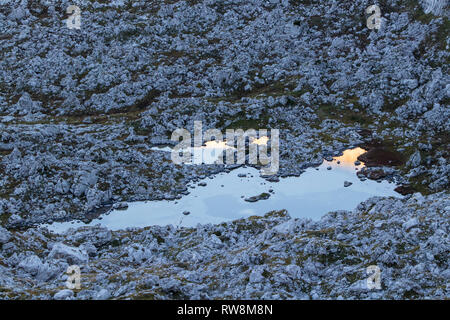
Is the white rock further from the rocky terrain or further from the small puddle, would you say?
the small puddle

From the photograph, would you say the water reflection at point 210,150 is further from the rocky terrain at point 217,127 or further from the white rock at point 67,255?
the white rock at point 67,255

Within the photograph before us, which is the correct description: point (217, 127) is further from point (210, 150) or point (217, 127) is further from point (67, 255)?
point (67, 255)

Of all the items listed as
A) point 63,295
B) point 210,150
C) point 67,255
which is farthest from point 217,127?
point 63,295

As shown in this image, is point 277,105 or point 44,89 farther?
point 44,89

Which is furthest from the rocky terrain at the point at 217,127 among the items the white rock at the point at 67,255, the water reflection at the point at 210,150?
the water reflection at the point at 210,150

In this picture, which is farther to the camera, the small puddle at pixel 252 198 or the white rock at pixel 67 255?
the small puddle at pixel 252 198

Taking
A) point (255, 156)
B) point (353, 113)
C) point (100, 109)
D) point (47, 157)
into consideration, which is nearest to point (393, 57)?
point (353, 113)
